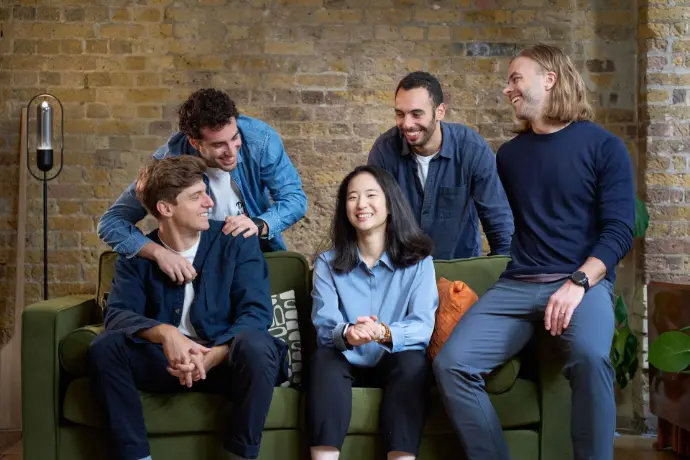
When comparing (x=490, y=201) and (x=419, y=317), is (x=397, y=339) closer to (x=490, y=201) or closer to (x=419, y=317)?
(x=419, y=317)

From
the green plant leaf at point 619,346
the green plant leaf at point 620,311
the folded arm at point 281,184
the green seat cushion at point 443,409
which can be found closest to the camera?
the green seat cushion at point 443,409

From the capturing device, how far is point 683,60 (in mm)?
4395

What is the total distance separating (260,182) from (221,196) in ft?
0.71

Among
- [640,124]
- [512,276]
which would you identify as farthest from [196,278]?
[640,124]

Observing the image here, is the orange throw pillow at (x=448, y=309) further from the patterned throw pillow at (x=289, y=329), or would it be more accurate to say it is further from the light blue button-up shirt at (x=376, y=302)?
the patterned throw pillow at (x=289, y=329)

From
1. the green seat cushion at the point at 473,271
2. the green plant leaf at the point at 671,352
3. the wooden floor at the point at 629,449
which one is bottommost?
the wooden floor at the point at 629,449

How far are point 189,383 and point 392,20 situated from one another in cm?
272

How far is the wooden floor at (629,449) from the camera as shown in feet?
12.3

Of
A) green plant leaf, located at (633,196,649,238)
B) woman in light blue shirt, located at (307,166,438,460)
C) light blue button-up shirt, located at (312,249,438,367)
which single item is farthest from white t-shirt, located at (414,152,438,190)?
green plant leaf, located at (633,196,649,238)

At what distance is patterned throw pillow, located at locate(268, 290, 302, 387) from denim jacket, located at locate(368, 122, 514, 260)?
69 centimetres

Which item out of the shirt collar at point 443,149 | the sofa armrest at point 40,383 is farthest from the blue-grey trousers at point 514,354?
the sofa armrest at point 40,383

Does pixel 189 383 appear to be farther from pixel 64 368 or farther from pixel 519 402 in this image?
pixel 519 402

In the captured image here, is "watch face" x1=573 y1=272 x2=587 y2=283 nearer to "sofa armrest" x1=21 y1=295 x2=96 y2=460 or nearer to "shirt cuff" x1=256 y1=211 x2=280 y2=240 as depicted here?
"shirt cuff" x1=256 y1=211 x2=280 y2=240

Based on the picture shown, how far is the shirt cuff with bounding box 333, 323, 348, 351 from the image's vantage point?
9.07 ft
